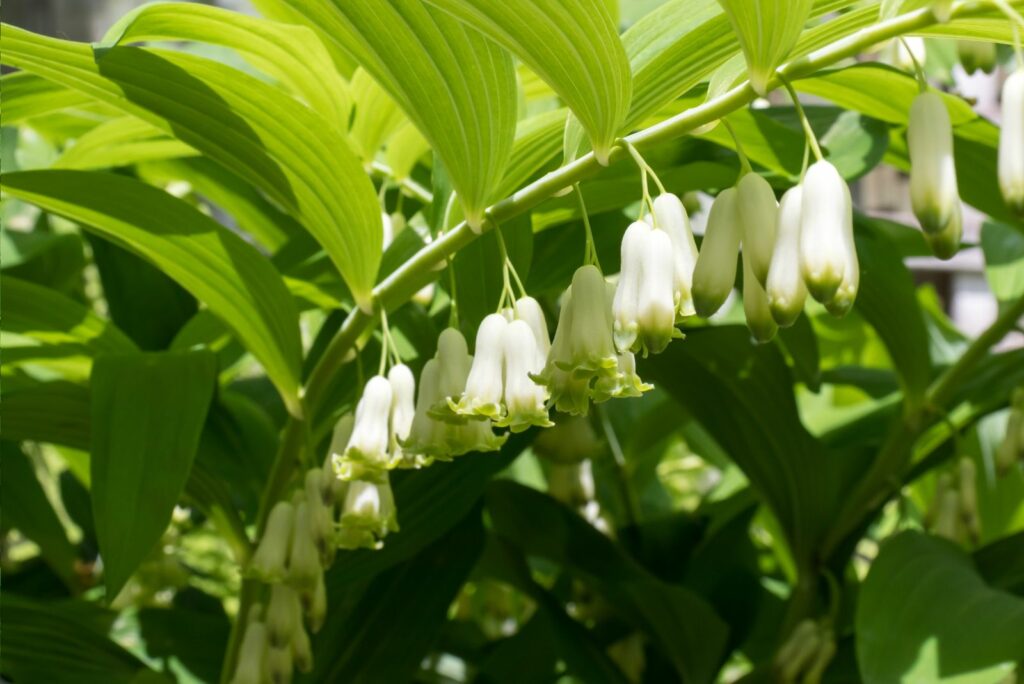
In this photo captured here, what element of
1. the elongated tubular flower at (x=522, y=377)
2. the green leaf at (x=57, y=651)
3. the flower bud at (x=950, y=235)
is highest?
the flower bud at (x=950, y=235)

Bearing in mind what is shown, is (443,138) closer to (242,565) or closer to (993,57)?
(242,565)

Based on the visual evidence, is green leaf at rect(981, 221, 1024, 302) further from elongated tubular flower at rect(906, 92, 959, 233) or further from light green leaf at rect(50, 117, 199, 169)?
light green leaf at rect(50, 117, 199, 169)

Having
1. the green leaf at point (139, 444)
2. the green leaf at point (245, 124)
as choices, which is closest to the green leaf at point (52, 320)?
the green leaf at point (139, 444)

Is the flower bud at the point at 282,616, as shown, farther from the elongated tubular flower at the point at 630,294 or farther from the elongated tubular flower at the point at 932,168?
the elongated tubular flower at the point at 932,168

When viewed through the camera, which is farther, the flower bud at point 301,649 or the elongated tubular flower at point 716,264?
the flower bud at point 301,649

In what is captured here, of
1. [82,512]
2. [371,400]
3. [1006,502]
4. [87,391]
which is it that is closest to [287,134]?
[371,400]

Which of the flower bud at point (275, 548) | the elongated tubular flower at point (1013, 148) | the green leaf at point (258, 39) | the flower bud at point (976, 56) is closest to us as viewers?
the elongated tubular flower at point (1013, 148)

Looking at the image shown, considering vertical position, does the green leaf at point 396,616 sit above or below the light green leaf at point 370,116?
below

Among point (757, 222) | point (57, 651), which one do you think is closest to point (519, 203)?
point (757, 222)
